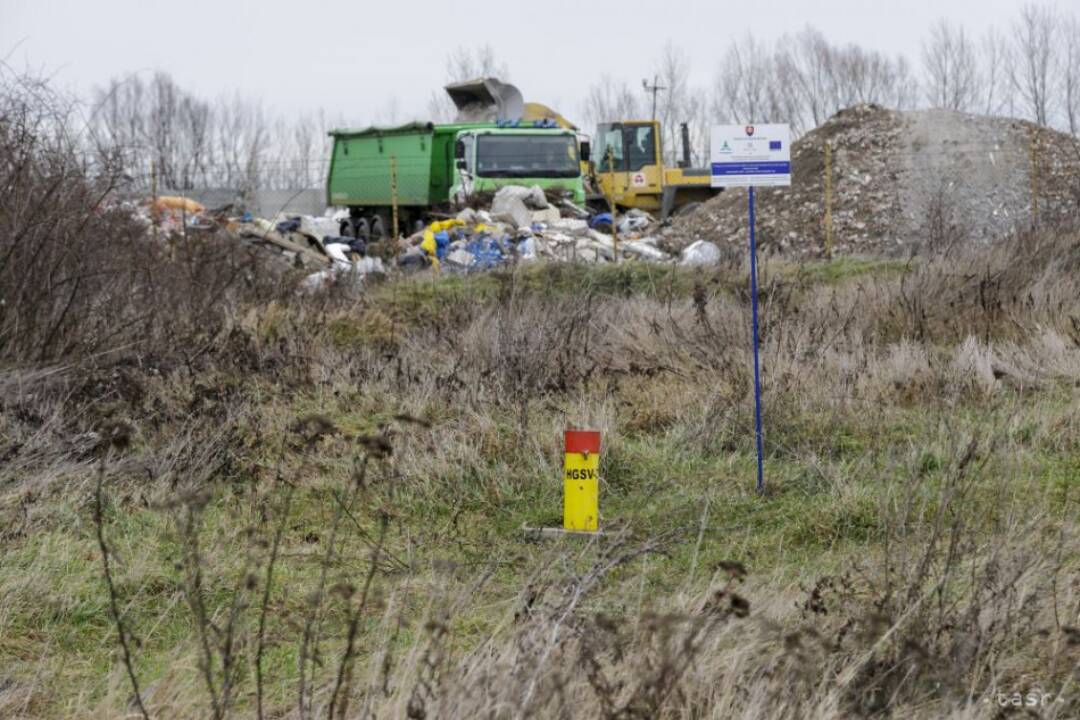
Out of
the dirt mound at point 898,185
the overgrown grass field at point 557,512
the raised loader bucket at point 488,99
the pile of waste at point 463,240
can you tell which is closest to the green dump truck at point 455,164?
the pile of waste at point 463,240

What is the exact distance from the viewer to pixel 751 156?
298 inches

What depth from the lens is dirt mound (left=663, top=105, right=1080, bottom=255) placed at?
888 inches

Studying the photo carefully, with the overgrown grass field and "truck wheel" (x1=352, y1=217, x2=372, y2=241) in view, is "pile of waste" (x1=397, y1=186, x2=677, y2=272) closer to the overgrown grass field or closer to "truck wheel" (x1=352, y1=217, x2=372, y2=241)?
"truck wheel" (x1=352, y1=217, x2=372, y2=241)

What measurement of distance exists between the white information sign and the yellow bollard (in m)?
1.95

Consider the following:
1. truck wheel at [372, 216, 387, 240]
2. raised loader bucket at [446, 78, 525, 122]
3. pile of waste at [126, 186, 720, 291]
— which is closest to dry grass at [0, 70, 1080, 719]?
pile of waste at [126, 186, 720, 291]

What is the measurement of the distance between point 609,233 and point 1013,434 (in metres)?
17.0

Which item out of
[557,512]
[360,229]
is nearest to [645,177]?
[360,229]

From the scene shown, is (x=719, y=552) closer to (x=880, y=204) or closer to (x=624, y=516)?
(x=624, y=516)

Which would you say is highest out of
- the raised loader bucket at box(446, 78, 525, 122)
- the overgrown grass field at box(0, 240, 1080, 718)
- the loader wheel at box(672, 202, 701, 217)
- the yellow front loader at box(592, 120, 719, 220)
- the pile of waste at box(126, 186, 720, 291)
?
the raised loader bucket at box(446, 78, 525, 122)

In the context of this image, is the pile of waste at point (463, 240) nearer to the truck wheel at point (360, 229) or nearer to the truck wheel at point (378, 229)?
the truck wheel at point (378, 229)

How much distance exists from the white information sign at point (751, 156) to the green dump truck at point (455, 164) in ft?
54.3

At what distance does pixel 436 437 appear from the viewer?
25.2ft

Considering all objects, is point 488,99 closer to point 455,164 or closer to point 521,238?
point 455,164

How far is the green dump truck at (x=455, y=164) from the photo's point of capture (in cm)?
2473
